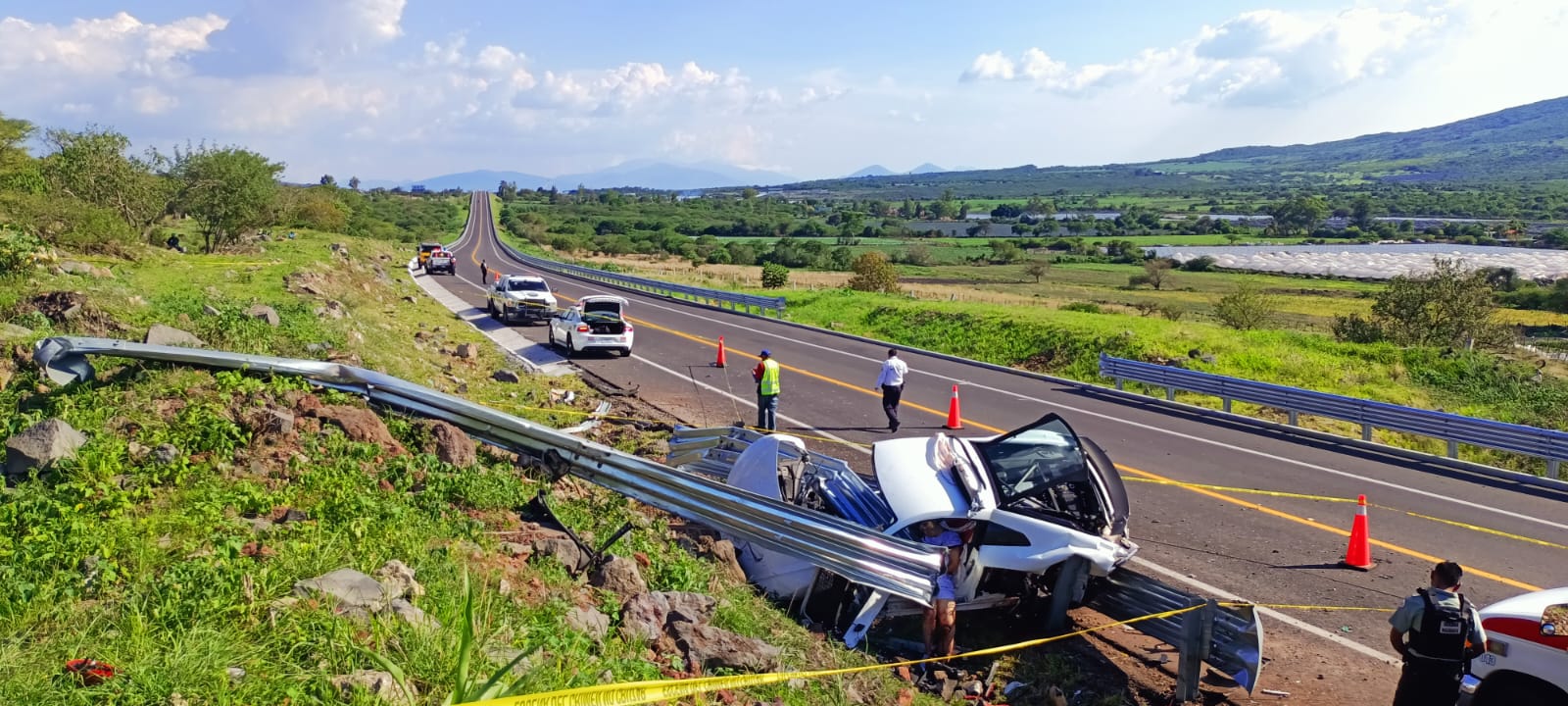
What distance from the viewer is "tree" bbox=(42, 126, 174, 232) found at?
28.5 meters

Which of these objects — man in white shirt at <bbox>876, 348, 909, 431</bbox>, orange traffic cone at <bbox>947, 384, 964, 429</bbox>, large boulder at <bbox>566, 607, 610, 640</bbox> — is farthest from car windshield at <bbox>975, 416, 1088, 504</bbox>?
orange traffic cone at <bbox>947, 384, 964, 429</bbox>

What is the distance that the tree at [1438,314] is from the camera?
82.3 feet

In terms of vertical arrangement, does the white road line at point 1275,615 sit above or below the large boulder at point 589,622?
below

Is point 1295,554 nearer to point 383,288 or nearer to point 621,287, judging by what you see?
point 383,288

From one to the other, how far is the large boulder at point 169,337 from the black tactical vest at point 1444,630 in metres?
11.0

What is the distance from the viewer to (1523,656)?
216 inches

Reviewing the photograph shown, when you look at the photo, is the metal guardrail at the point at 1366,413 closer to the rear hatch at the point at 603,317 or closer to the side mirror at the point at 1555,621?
the side mirror at the point at 1555,621

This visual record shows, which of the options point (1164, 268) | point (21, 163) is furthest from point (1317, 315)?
point (21, 163)

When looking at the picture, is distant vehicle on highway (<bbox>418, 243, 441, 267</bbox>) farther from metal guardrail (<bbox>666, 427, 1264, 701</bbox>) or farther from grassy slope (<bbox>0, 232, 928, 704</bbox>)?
metal guardrail (<bbox>666, 427, 1264, 701</bbox>)

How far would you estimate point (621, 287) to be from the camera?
1805 inches

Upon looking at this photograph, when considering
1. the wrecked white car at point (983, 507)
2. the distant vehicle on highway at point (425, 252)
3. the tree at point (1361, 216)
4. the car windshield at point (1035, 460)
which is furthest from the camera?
the tree at point (1361, 216)

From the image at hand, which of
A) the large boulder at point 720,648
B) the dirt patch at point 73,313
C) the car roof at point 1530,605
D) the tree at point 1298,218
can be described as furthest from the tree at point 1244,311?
the tree at point 1298,218

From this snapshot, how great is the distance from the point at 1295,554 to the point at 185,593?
31.8 feet

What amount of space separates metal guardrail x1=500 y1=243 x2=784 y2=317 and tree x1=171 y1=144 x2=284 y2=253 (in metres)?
16.0
